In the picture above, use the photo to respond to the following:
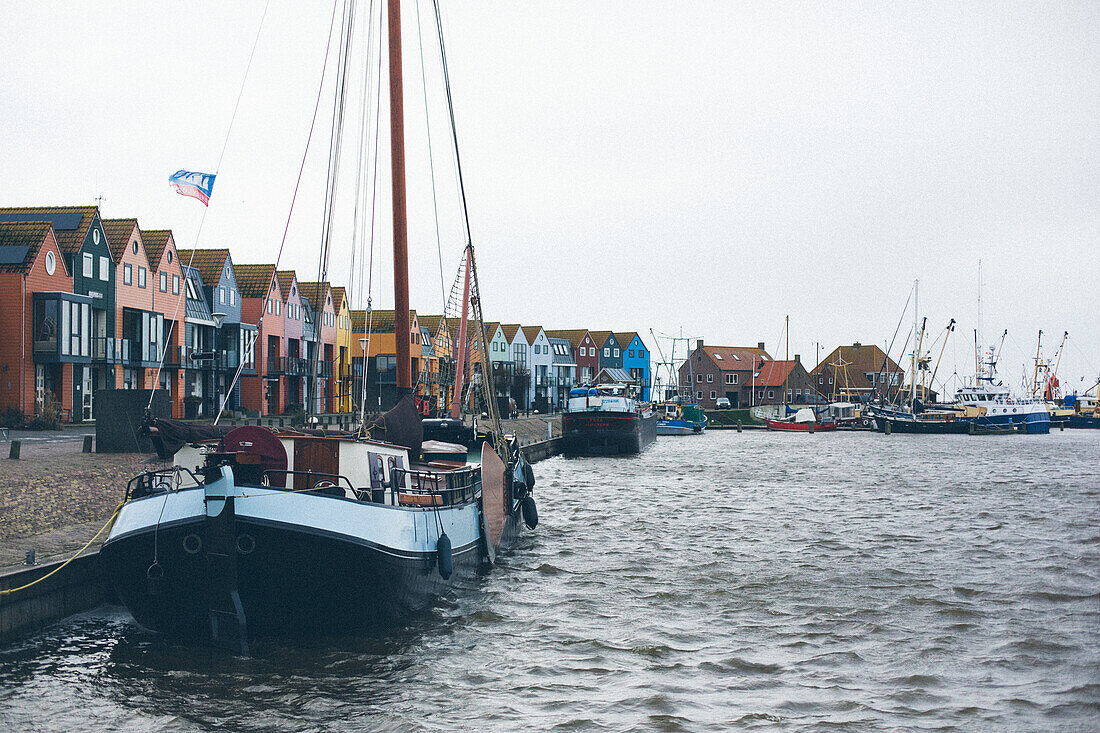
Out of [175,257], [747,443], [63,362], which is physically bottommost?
[747,443]

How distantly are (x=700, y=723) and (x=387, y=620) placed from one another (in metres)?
5.22

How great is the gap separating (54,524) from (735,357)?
138 metres

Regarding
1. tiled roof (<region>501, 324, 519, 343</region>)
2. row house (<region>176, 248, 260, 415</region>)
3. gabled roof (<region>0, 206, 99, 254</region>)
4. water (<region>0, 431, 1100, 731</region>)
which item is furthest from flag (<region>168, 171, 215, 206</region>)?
tiled roof (<region>501, 324, 519, 343</region>)

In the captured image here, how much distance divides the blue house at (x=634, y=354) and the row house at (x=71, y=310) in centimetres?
10312

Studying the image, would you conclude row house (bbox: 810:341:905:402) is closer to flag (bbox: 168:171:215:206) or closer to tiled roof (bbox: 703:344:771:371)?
tiled roof (bbox: 703:344:771:371)

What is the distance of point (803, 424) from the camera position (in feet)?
344

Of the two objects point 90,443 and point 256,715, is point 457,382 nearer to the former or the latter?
point 90,443

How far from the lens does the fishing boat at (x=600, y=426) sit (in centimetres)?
5909

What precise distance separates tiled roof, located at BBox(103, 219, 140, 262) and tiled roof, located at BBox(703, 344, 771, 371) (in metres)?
102

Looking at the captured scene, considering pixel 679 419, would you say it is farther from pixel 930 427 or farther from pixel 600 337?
pixel 600 337

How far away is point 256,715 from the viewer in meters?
11.4

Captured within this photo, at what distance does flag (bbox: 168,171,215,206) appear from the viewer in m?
25.1

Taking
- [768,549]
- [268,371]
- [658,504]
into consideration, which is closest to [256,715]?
[768,549]

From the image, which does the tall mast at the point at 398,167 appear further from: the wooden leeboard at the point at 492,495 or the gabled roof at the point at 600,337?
the gabled roof at the point at 600,337
